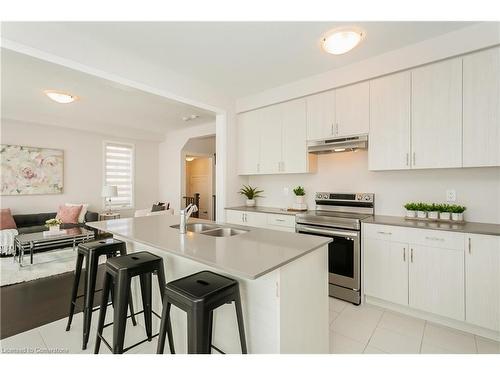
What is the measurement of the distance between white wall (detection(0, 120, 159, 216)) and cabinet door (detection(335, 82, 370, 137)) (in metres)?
5.28

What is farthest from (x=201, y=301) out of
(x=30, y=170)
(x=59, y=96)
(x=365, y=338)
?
(x=30, y=170)

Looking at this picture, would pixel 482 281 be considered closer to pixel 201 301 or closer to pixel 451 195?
pixel 451 195

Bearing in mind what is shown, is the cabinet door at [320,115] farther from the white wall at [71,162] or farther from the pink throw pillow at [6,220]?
the pink throw pillow at [6,220]

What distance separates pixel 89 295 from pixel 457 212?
3354mm

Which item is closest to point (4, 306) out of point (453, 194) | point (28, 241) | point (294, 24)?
point (28, 241)

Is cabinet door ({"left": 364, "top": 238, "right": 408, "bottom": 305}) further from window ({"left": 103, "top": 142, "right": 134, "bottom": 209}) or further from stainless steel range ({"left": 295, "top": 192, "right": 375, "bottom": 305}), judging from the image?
window ({"left": 103, "top": 142, "right": 134, "bottom": 209})

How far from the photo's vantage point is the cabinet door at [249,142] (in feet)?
12.4

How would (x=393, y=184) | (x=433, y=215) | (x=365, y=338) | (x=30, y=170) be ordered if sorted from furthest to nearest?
(x=30, y=170), (x=393, y=184), (x=433, y=215), (x=365, y=338)

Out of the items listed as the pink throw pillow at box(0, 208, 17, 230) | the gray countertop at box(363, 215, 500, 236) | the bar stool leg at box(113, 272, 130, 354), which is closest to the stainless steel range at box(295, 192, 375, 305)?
the gray countertop at box(363, 215, 500, 236)

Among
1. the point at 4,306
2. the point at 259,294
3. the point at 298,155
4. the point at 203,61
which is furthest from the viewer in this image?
the point at 298,155

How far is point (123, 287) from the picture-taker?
1597 millimetres

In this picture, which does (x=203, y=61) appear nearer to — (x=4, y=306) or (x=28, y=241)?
(x=4, y=306)

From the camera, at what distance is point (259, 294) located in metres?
1.40
